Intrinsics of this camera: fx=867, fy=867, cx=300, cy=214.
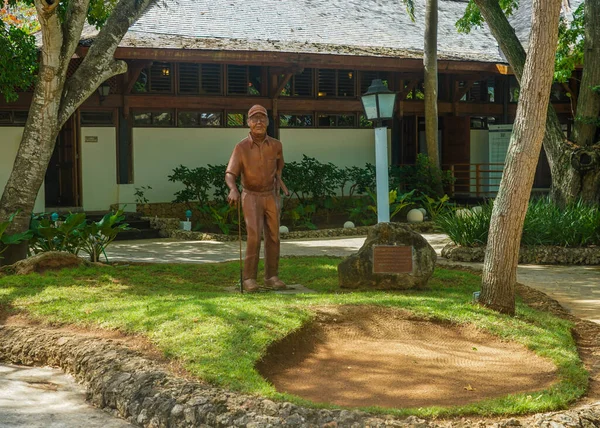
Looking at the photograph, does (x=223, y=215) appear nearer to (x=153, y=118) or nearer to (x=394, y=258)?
(x=153, y=118)

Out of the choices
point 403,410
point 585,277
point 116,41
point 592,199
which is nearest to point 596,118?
point 592,199

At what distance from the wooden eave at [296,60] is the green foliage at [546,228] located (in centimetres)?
610

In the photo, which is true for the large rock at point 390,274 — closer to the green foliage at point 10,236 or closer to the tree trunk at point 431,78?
the green foliage at point 10,236

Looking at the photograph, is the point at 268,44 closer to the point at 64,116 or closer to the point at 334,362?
the point at 64,116

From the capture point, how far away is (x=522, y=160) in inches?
319

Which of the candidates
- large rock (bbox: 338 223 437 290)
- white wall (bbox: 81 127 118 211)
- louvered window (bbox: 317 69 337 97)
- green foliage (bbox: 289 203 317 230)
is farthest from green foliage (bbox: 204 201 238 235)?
large rock (bbox: 338 223 437 290)

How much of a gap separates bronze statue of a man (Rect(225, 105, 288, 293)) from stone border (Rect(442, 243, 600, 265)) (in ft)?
15.1

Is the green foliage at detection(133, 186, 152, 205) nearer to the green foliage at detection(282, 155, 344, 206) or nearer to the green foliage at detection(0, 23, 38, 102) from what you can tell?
the green foliage at detection(282, 155, 344, 206)

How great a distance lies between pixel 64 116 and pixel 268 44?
8.05 m

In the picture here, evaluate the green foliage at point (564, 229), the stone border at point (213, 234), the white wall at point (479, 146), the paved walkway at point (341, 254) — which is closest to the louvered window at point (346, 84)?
the white wall at point (479, 146)

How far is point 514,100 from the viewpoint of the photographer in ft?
77.1

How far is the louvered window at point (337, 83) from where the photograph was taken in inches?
830

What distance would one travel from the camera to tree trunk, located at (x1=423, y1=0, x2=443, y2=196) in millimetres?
19609

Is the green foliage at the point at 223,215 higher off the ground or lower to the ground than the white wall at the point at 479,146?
lower
